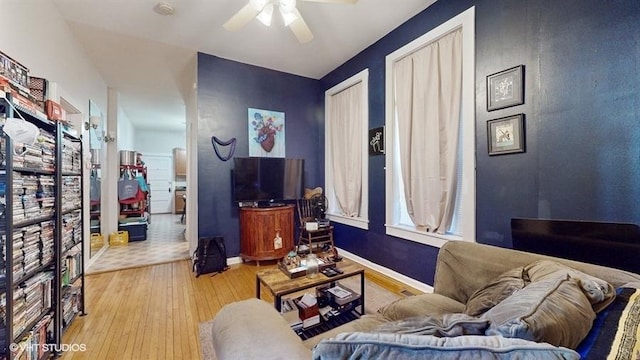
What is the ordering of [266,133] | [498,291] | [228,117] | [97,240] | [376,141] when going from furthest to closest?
[97,240]
[266,133]
[228,117]
[376,141]
[498,291]

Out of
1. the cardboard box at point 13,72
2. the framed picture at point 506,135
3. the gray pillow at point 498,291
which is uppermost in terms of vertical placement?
the cardboard box at point 13,72

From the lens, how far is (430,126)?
264 cm

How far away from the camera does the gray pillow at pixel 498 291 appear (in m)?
1.08

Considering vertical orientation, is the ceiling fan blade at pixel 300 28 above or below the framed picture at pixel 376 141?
above

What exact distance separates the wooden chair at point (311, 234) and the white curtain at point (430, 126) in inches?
53.4

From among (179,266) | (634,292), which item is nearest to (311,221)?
(179,266)

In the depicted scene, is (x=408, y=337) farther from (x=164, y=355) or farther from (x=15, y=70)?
(x=15, y=70)

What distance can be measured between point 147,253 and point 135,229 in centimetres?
110

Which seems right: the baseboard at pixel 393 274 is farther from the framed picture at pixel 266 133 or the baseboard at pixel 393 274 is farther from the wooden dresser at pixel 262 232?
the framed picture at pixel 266 133

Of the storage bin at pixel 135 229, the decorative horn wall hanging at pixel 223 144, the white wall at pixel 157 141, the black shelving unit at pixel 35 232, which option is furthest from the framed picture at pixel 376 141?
the white wall at pixel 157 141

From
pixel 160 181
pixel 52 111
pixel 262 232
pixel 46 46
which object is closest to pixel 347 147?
pixel 262 232

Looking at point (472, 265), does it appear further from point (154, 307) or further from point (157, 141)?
point (157, 141)

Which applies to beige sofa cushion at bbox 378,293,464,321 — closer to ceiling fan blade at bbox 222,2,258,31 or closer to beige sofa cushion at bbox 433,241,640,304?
beige sofa cushion at bbox 433,241,640,304

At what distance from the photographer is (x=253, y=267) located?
353 cm
